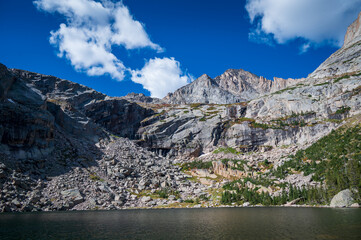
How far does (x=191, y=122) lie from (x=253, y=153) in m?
56.2

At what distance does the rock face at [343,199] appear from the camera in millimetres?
72375

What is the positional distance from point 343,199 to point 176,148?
366ft

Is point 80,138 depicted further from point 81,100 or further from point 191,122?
point 191,122

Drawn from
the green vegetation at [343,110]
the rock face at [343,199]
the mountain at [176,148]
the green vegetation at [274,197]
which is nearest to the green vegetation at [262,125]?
the mountain at [176,148]

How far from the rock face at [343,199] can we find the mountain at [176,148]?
355 mm

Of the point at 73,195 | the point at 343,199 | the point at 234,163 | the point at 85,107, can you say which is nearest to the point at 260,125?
the point at 234,163

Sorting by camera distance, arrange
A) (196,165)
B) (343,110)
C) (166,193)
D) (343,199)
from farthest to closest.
Answer: (196,165) → (343,110) → (166,193) → (343,199)

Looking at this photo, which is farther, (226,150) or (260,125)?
(260,125)

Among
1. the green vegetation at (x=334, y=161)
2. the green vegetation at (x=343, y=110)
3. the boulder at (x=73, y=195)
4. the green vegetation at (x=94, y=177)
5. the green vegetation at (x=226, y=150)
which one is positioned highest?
the green vegetation at (x=343, y=110)

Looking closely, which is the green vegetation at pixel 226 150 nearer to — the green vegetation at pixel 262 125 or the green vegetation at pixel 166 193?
the green vegetation at pixel 262 125

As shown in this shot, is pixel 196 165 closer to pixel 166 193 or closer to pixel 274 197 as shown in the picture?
pixel 166 193

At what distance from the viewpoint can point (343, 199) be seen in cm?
7369

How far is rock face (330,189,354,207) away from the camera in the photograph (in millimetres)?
72375

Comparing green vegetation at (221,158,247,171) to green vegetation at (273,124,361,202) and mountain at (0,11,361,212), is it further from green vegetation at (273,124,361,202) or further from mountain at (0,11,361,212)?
green vegetation at (273,124,361,202)
